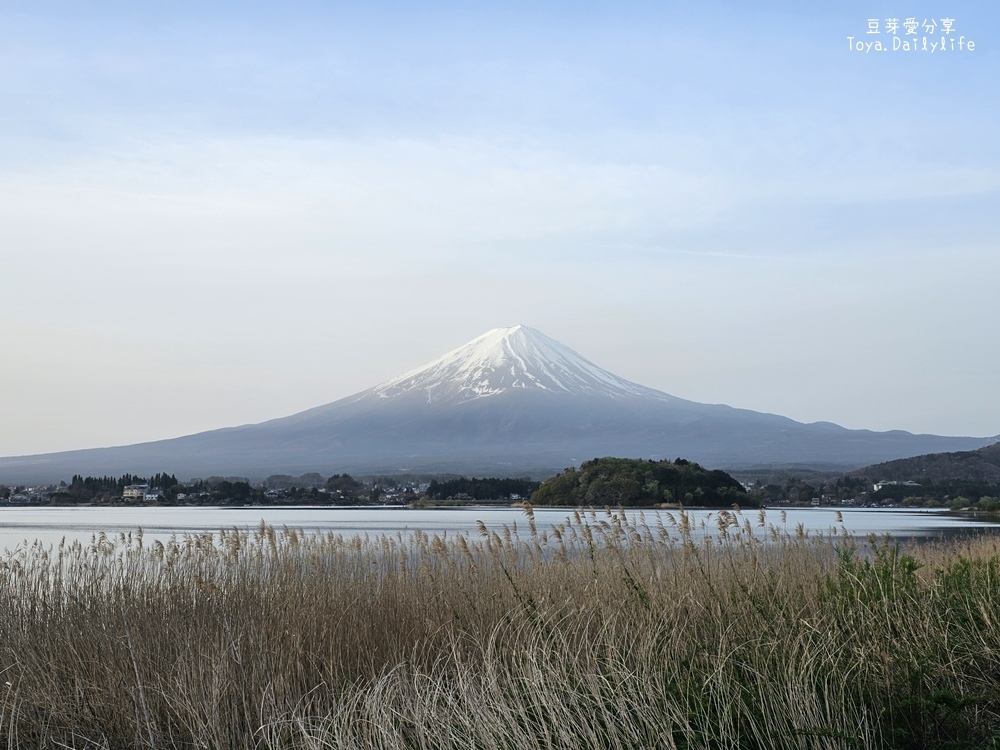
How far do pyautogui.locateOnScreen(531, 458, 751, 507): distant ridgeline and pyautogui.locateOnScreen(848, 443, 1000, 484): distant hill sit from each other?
2118cm

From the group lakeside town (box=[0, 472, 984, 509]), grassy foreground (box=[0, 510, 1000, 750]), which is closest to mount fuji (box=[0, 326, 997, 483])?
lakeside town (box=[0, 472, 984, 509])

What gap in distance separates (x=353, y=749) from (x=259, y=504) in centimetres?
7206

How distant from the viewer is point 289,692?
755 centimetres

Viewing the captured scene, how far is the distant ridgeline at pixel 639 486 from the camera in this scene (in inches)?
1863

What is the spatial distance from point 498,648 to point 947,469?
235 feet

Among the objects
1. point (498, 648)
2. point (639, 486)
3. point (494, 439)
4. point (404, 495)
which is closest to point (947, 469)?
point (639, 486)

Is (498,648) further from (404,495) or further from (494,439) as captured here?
(494,439)

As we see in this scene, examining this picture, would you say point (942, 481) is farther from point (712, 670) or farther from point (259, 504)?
point (712, 670)

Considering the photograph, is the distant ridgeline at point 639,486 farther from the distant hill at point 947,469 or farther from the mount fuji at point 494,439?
the mount fuji at point 494,439

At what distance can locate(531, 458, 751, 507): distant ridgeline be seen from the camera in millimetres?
47312

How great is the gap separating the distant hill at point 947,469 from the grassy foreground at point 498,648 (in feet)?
198

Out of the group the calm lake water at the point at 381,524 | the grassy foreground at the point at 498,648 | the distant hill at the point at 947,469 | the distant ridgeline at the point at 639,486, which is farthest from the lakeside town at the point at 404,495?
the grassy foreground at the point at 498,648

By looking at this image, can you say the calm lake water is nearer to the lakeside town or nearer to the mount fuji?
the lakeside town

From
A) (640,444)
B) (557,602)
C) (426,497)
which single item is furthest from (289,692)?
(640,444)
